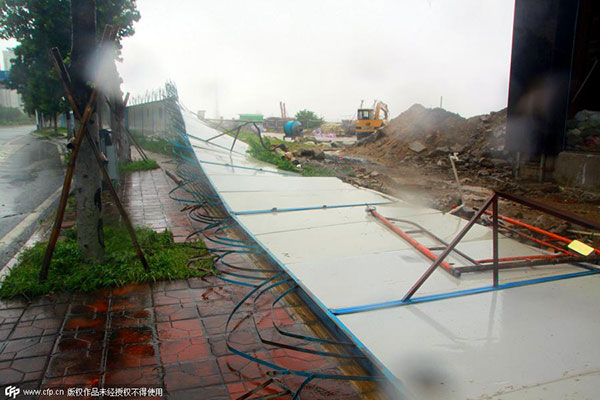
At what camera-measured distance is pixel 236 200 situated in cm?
539

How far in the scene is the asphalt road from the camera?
5.26m

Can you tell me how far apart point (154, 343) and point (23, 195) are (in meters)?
6.82

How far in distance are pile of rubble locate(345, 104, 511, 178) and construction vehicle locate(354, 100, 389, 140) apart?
572cm

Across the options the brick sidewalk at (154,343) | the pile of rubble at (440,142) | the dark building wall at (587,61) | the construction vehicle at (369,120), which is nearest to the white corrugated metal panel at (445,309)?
the brick sidewalk at (154,343)

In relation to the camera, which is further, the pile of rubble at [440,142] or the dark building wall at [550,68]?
the pile of rubble at [440,142]

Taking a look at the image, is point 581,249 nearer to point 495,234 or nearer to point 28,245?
point 495,234

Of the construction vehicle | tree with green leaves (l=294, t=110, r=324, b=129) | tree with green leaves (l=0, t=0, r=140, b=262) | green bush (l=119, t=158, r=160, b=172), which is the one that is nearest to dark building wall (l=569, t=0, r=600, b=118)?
tree with green leaves (l=0, t=0, r=140, b=262)

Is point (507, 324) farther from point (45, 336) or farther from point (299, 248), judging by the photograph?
point (45, 336)

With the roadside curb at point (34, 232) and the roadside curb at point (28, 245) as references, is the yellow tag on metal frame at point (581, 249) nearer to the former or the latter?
the roadside curb at point (28, 245)

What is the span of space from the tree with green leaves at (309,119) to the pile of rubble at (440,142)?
684 inches

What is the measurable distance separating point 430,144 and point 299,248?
41.1 ft

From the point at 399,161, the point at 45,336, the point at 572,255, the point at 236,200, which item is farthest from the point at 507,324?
the point at 399,161

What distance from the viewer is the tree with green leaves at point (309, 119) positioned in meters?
35.8

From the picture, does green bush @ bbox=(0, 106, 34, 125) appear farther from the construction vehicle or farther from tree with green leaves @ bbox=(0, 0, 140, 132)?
the construction vehicle
